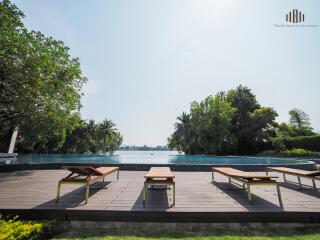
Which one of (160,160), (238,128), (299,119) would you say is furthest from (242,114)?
(299,119)

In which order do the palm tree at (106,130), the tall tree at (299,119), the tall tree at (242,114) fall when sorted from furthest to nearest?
the tall tree at (299,119)
the palm tree at (106,130)
the tall tree at (242,114)

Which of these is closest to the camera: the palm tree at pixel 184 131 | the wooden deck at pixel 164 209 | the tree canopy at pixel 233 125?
the wooden deck at pixel 164 209

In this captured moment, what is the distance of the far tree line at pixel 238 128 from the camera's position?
2744 cm

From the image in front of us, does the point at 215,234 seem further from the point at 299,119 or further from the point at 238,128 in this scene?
the point at 299,119

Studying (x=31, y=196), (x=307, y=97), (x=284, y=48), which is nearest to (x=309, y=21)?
(x=284, y=48)

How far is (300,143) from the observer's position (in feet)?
84.9

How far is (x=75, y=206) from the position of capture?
11.5 ft

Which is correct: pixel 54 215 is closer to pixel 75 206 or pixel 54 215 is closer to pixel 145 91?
pixel 75 206

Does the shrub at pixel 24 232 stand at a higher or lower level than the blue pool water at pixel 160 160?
lower

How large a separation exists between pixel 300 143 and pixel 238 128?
9406mm

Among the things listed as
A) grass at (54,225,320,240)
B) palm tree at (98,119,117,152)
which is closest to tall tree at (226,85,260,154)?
grass at (54,225,320,240)

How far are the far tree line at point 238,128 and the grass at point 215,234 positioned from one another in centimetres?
2545

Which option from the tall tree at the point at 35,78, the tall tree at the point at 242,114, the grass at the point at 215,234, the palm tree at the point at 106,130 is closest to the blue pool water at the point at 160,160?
the tall tree at the point at 35,78

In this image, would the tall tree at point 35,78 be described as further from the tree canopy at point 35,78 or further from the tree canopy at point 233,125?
the tree canopy at point 233,125
